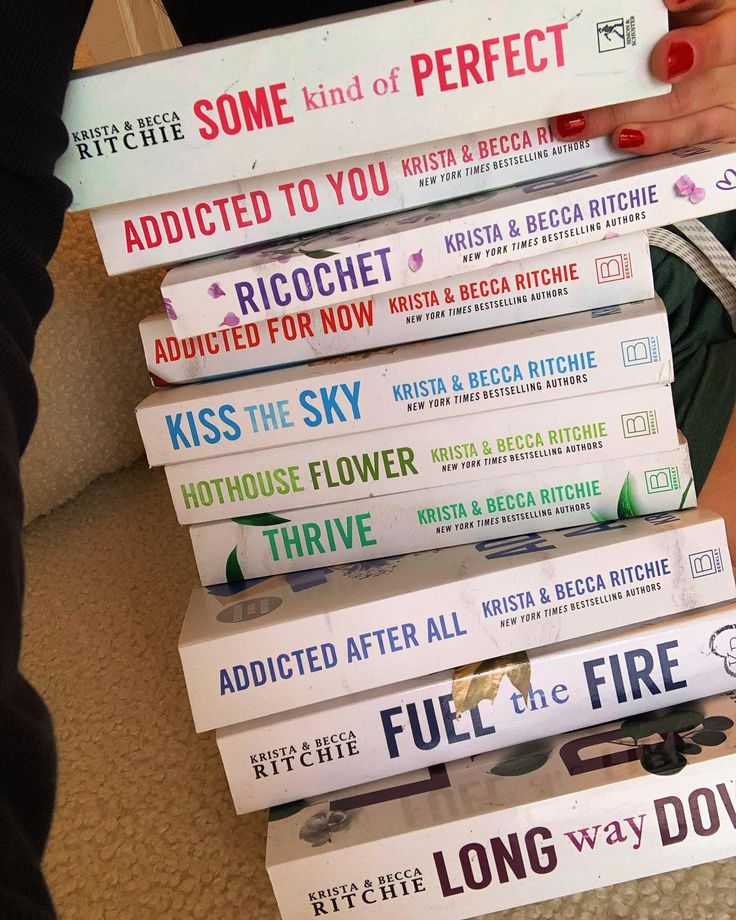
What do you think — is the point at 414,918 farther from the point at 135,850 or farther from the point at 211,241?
the point at 211,241

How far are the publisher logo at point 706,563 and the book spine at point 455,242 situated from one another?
0.59 feet

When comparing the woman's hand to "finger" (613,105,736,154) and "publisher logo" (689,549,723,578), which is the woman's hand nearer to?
"finger" (613,105,736,154)

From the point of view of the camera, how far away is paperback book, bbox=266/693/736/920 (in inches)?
16.7

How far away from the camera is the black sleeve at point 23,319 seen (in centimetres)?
27

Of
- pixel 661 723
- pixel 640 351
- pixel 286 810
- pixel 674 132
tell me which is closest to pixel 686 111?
pixel 674 132

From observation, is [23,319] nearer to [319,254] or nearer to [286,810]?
[319,254]

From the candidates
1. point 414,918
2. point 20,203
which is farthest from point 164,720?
point 20,203

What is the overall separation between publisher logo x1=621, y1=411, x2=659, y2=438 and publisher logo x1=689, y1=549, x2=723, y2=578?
0.07 m

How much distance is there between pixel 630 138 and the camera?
48 cm

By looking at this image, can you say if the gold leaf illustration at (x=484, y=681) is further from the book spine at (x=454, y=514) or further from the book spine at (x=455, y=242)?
the book spine at (x=455, y=242)

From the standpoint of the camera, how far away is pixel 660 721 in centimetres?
47

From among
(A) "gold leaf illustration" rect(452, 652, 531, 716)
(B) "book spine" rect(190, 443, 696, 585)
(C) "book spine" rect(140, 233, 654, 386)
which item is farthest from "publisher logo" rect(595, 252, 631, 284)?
(A) "gold leaf illustration" rect(452, 652, 531, 716)

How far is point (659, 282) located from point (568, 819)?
1.04 ft

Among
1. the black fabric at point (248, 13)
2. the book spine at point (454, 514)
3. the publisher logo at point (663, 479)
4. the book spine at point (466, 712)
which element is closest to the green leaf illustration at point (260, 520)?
the book spine at point (454, 514)
